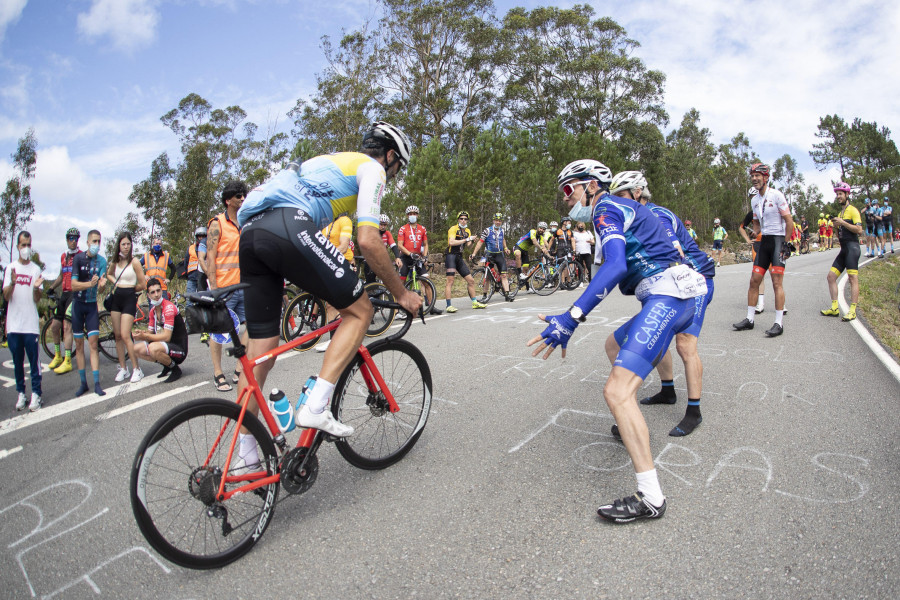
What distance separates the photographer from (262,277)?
285cm

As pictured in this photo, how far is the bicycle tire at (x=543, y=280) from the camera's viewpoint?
1416 centimetres

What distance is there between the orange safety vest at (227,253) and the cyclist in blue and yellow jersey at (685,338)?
3666 millimetres

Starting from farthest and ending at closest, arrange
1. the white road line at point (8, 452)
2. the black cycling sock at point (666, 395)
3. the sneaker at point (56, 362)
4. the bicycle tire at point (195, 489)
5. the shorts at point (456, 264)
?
the shorts at point (456, 264) → the sneaker at point (56, 362) → the black cycling sock at point (666, 395) → the white road line at point (8, 452) → the bicycle tire at point (195, 489)

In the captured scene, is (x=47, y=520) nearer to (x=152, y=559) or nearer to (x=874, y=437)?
(x=152, y=559)

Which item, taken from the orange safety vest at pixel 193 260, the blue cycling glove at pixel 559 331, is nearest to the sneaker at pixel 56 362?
the orange safety vest at pixel 193 260

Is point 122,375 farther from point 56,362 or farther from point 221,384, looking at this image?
point 56,362

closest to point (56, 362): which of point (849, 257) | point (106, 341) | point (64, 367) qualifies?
point (64, 367)

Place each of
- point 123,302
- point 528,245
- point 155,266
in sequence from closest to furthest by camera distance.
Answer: point 123,302, point 155,266, point 528,245

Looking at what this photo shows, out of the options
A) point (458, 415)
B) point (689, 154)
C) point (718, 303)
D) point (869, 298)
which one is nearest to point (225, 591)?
point (458, 415)

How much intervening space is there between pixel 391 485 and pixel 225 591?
41.9 inches

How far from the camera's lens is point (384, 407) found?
10.8 ft

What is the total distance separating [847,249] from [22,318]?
34.3ft

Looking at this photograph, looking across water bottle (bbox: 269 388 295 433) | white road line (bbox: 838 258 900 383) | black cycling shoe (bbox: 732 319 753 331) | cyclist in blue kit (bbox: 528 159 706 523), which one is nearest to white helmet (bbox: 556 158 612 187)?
cyclist in blue kit (bbox: 528 159 706 523)

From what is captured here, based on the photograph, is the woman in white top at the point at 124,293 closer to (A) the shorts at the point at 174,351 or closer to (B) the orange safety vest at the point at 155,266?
(A) the shorts at the point at 174,351
